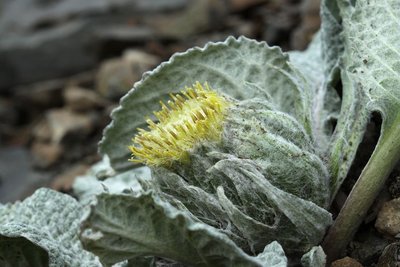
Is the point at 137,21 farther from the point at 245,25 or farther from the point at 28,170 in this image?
the point at 28,170

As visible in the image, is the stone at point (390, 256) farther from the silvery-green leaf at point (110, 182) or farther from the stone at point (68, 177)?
the stone at point (68, 177)

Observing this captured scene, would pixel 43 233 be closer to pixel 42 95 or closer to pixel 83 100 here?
pixel 83 100

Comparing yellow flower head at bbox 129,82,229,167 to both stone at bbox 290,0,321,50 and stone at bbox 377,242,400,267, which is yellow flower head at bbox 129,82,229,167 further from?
stone at bbox 290,0,321,50

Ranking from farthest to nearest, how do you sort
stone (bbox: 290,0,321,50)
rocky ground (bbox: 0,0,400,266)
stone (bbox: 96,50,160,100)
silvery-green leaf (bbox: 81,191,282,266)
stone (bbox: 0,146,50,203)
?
stone (bbox: 96,50,160,100)
rocky ground (bbox: 0,0,400,266)
stone (bbox: 0,146,50,203)
stone (bbox: 290,0,321,50)
silvery-green leaf (bbox: 81,191,282,266)

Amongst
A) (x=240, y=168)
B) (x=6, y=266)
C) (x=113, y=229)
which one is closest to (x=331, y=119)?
(x=240, y=168)

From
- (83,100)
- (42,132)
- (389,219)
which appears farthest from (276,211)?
(42,132)

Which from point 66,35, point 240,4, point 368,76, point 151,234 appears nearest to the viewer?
point 151,234

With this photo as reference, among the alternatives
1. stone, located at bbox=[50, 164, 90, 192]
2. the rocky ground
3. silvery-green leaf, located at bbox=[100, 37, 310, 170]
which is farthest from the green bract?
the rocky ground
